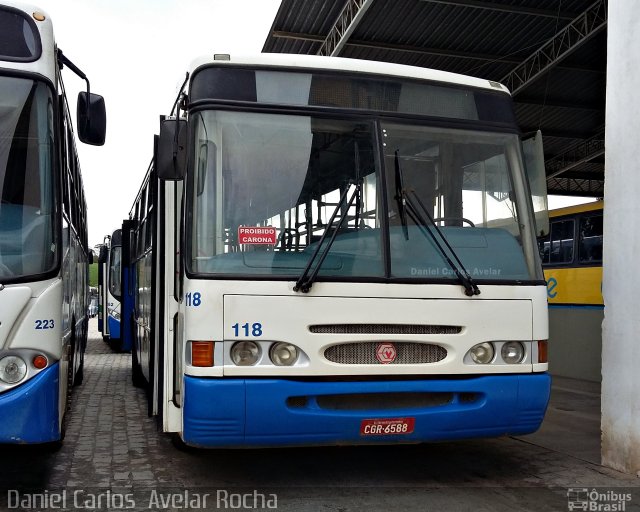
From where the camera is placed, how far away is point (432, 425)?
5359 mm

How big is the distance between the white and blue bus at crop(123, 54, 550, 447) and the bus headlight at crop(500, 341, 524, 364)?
1 cm

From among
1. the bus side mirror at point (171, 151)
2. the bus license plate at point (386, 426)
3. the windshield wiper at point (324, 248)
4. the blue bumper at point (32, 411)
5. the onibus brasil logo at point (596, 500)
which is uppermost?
the bus side mirror at point (171, 151)

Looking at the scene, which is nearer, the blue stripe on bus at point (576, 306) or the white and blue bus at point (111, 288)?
the blue stripe on bus at point (576, 306)

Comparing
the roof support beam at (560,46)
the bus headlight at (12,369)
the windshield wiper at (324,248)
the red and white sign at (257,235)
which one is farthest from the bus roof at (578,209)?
the bus headlight at (12,369)

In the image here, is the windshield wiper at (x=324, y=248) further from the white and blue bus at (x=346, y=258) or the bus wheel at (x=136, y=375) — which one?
the bus wheel at (x=136, y=375)

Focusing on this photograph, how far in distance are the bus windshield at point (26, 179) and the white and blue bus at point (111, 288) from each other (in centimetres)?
1289

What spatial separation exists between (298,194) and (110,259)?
15353mm

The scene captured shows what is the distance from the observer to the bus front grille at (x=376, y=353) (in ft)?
17.1

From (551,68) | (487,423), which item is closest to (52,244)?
(487,423)

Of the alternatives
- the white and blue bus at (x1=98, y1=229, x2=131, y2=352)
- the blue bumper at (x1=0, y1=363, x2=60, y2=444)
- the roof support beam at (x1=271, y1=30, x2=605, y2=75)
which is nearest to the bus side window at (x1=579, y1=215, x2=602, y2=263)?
the roof support beam at (x1=271, y1=30, x2=605, y2=75)

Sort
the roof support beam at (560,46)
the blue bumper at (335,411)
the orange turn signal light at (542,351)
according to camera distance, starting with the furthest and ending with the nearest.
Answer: the roof support beam at (560,46) < the orange turn signal light at (542,351) < the blue bumper at (335,411)

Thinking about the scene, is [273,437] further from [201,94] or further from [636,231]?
[636,231]

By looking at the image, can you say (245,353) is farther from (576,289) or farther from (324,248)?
(576,289)

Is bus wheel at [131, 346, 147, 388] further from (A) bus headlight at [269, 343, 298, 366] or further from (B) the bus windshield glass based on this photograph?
(B) the bus windshield glass
